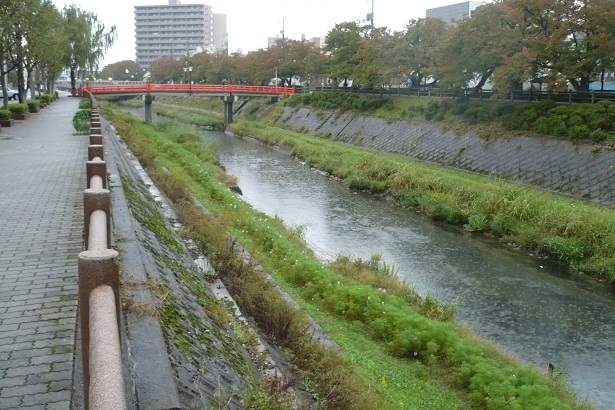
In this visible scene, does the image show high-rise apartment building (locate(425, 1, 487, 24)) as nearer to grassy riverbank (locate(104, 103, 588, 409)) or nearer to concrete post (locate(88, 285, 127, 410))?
grassy riverbank (locate(104, 103, 588, 409))

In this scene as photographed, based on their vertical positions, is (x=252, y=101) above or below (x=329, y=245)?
above

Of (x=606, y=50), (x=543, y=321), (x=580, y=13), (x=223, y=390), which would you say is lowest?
(x=543, y=321)

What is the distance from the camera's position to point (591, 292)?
48.9 feet

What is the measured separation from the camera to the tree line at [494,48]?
26000 mm

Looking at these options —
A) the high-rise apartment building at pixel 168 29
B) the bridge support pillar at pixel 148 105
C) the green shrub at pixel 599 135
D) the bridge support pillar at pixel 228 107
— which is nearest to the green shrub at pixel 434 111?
the green shrub at pixel 599 135

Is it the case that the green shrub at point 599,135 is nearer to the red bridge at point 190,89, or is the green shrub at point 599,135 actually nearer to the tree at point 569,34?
the tree at point 569,34

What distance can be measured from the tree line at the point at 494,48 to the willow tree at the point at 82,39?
882 inches

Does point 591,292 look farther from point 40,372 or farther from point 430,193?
point 40,372

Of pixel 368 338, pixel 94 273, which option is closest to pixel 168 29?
pixel 368 338

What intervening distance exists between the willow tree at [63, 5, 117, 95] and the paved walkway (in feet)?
138

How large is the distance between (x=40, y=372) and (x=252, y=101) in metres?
63.4

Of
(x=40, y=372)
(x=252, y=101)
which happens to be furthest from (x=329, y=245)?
(x=252, y=101)

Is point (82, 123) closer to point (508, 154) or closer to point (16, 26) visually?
point (16, 26)

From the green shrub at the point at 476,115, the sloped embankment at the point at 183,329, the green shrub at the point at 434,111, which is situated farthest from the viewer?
the green shrub at the point at 434,111
